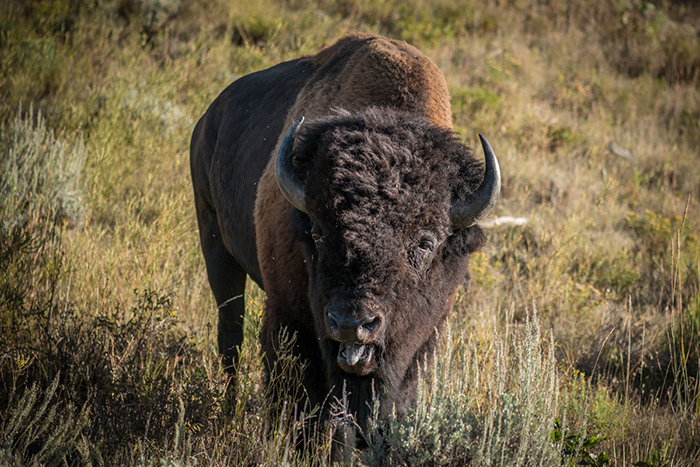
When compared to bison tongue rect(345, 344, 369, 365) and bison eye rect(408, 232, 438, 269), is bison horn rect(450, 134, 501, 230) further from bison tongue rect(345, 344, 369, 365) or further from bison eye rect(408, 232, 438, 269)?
bison tongue rect(345, 344, 369, 365)

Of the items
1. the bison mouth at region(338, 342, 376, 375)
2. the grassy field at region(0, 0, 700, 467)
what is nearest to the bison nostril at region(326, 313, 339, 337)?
the bison mouth at region(338, 342, 376, 375)

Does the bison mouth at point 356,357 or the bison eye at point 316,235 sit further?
the bison eye at point 316,235

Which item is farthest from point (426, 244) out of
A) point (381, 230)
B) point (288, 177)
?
point (288, 177)

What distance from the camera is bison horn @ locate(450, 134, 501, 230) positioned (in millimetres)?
2816

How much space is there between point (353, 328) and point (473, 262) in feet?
12.1

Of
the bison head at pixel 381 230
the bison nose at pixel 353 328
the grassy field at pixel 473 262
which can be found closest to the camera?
the bison nose at pixel 353 328

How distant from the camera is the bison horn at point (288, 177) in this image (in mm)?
2947

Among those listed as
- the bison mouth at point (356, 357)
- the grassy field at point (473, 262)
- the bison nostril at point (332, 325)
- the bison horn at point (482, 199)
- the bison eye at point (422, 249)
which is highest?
the bison horn at point (482, 199)

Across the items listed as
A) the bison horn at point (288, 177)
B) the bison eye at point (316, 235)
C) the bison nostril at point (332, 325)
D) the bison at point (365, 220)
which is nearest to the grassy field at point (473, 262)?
the bison at point (365, 220)

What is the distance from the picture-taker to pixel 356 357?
102 inches

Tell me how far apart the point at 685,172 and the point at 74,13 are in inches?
437

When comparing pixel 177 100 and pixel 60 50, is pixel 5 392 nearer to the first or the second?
pixel 177 100

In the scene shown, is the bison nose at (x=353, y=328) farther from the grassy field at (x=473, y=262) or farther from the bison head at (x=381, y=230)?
the grassy field at (x=473, y=262)

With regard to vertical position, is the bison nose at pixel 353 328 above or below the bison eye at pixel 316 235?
below
